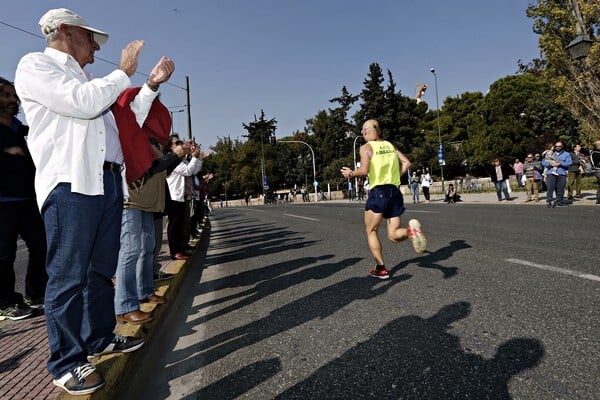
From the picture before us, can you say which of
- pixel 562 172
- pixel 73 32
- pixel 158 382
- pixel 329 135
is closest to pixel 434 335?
pixel 158 382

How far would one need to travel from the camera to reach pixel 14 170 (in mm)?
3621

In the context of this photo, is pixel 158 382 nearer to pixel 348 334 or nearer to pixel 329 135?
pixel 348 334

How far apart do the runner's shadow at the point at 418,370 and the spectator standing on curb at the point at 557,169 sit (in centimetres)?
1087

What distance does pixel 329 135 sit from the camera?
7544 centimetres

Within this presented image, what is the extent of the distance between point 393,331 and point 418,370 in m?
0.58

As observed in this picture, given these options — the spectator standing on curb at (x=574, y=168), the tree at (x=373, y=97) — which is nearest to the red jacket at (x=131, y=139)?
the spectator standing on curb at (x=574, y=168)

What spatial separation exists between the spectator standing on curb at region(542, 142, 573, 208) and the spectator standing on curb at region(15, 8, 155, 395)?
40.9 ft

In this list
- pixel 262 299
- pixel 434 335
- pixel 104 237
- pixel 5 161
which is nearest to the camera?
pixel 104 237

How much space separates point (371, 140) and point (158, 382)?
3343 millimetres

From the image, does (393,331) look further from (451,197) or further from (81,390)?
(451,197)

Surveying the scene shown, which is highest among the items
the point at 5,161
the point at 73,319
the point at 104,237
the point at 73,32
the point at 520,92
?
the point at 520,92

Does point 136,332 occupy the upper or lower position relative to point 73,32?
lower

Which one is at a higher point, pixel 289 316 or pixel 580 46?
pixel 580 46

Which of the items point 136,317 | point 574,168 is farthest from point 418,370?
point 574,168
